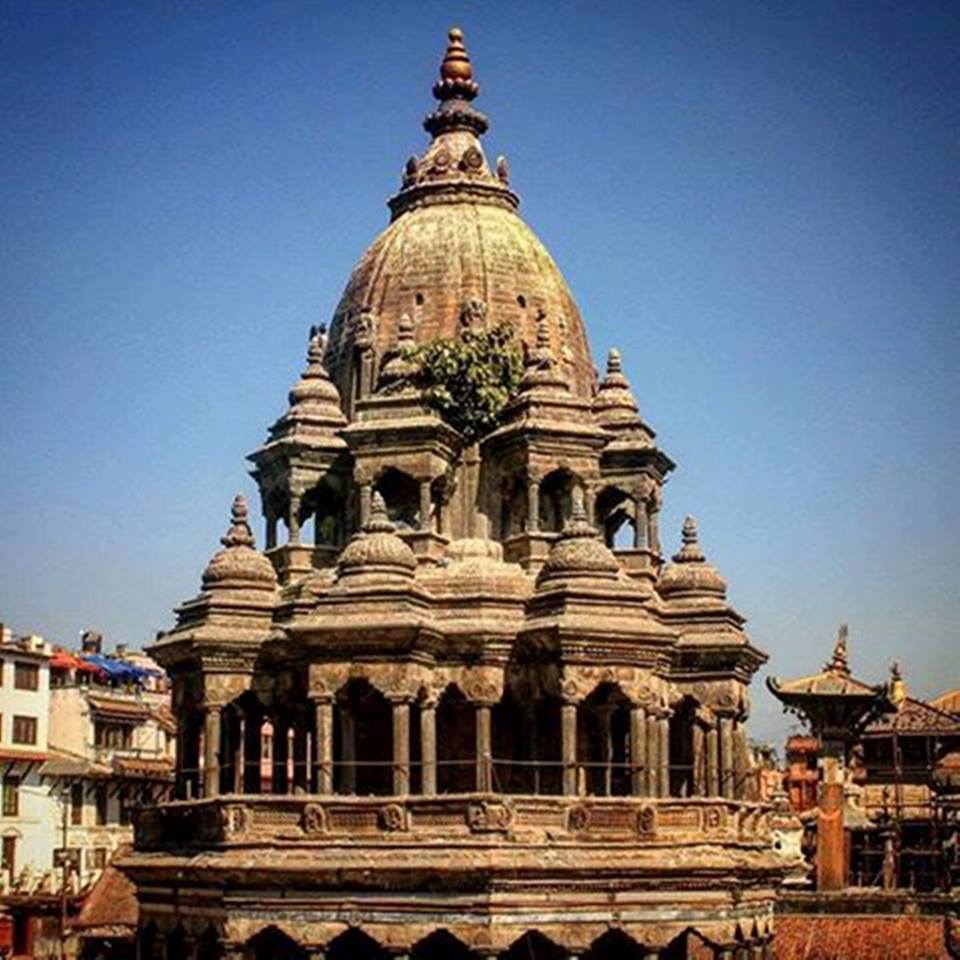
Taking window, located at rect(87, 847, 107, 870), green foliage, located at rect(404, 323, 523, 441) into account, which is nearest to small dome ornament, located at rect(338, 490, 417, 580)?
green foliage, located at rect(404, 323, 523, 441)

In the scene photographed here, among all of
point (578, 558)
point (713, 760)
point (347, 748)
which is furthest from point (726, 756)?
point (347, 748)

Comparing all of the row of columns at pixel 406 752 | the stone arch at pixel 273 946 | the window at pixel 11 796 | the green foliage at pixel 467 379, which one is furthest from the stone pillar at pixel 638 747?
the window at pixel 11 796

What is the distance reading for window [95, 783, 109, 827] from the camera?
6288 cm

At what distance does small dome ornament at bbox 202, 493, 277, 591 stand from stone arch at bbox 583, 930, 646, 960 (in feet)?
30.9

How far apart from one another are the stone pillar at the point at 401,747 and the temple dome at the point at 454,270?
9927 mm

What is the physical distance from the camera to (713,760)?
36438 millimetres

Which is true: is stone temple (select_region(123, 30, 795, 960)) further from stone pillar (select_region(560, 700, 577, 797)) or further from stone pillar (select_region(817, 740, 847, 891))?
stone pillar (select_region(817, 740, 847, 891))

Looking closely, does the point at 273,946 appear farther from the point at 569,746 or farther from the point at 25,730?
the point at 25,730

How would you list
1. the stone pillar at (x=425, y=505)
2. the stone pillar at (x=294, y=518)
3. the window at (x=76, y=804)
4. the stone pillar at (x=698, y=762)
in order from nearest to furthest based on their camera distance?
the stone pillar at (x=425, y=505), the stone pillar at (x=698, y=762), the stone pillar at (x=294, y=518), the window at (x=76, y=804)

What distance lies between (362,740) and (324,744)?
252cm

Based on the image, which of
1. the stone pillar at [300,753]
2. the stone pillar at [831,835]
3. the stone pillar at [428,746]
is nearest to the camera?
the stone pillar at [428,746]

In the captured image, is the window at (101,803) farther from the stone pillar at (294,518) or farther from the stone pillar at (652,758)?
the stone pillar at (652,758)

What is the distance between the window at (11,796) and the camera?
58250 mm

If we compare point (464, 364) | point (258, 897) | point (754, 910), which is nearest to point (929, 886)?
point (754, 910)
